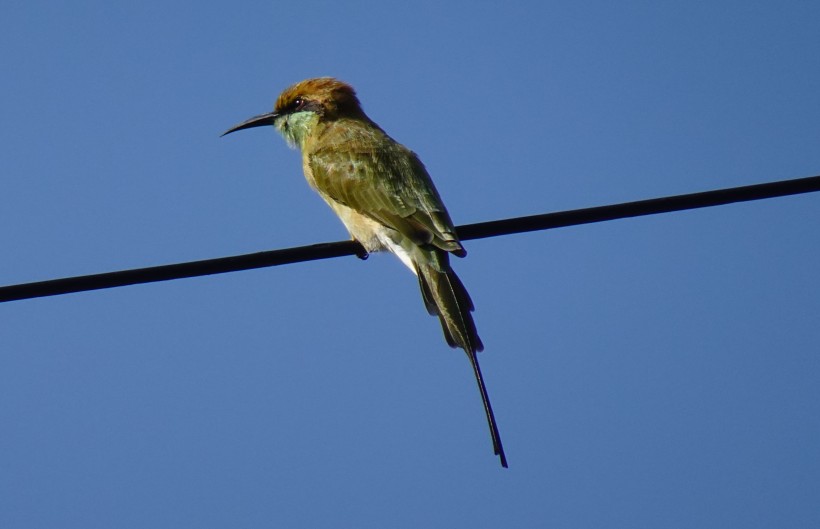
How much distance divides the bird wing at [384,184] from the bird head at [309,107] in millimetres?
328

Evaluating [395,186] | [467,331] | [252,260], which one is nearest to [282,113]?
[395,186]

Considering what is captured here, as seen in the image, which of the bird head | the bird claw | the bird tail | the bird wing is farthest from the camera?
the bird head

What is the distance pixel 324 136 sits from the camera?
4.82m

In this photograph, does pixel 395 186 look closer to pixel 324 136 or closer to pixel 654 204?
pixel 324 136

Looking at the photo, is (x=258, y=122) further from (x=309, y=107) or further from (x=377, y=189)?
(x=377, y=189)

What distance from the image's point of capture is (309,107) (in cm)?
518

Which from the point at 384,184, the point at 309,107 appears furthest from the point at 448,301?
the point at 309,107

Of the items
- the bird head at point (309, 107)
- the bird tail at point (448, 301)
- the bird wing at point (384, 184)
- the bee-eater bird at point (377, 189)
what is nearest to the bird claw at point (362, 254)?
the bee-eater bird at point (377, 189)

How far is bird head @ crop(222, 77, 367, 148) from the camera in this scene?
5.12 metres

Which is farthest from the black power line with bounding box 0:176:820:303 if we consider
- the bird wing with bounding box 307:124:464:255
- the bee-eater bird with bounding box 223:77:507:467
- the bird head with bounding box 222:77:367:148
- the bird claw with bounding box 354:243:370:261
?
the bird head with bounding box 222:77:367:148

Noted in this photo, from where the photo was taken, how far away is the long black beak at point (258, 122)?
533 centimetres

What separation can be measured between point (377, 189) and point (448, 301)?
0.87 metres

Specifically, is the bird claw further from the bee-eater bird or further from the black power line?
the black power line

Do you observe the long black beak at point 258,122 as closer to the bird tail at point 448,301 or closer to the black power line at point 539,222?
the bird tail at point 448,301
